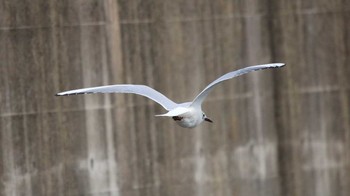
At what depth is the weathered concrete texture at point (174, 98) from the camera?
12.2m

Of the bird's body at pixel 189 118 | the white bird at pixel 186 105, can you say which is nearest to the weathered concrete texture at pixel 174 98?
the white bird at pixel 186 105

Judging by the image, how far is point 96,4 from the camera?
1268 cm

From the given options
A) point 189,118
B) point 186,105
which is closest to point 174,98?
point 186,105

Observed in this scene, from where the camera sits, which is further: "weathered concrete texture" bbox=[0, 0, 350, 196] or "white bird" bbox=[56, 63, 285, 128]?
"weathered concrete texture" bbox=[0, 0, 350, 196]

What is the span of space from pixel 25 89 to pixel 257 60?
134 inches

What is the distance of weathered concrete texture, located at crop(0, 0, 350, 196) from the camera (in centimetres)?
1223

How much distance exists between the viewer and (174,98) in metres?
13.2

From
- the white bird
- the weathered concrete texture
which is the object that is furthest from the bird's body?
the weathered concrete texture

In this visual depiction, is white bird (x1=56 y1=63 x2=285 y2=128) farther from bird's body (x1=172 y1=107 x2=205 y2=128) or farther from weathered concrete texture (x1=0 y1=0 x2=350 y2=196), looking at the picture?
weathered concrete texture (x1=0 y1=0 x2=350 y2=196)

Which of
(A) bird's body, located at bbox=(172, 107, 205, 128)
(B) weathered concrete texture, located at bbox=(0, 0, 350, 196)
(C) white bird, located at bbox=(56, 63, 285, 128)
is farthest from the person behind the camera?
(B) weathered concrete texture, located at bbox=(0, 0, 350, 196)

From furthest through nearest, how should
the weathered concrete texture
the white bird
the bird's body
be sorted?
the weathered concrete texture → the bird's body → the white bird

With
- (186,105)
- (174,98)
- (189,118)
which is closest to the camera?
(189,118)

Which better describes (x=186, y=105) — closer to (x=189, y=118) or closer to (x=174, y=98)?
(x=189, y=118)

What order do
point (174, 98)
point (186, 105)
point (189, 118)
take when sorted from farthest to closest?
1. point (174, 98)
2. point (186, 105)
3. point (189, 118)
